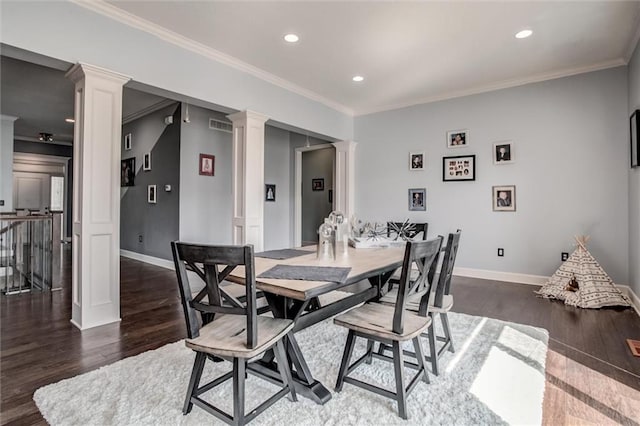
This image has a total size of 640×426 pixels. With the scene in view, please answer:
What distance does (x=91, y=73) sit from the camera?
2.82m

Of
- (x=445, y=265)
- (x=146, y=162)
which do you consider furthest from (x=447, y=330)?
(x=146, y=162)

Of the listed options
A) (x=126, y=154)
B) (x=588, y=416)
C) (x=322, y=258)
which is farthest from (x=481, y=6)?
(x=126, y=154)

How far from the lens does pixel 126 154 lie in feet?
22.2

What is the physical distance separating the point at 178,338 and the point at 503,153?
15.2ft

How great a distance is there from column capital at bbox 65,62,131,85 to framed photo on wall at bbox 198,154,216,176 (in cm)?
259

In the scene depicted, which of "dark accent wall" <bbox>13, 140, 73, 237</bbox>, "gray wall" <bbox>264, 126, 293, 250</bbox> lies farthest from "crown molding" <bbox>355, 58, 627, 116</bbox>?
"dark accent wall" <bbox>13, 140, 73, 237</bbox>

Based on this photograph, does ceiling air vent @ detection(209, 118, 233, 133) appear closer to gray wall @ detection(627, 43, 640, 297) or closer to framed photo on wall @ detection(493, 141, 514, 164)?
framed photo on wall @ detection(493, 141, 514, 164)

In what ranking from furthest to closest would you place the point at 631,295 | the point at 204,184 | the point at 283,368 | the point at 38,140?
the point at 38,140
the point at 204,184
the point at 631,295
the point at 283,368

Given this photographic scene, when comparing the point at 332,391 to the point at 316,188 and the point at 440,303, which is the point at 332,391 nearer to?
the point at 440,303

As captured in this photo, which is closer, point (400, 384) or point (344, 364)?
point (400, 384)

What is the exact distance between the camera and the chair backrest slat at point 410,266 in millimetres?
1609

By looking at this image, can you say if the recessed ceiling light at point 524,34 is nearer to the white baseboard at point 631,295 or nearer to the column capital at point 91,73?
the white baseboard at point 631,295

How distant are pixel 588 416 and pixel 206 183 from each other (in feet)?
17.7

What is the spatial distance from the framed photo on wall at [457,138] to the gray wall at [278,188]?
3.34 m
